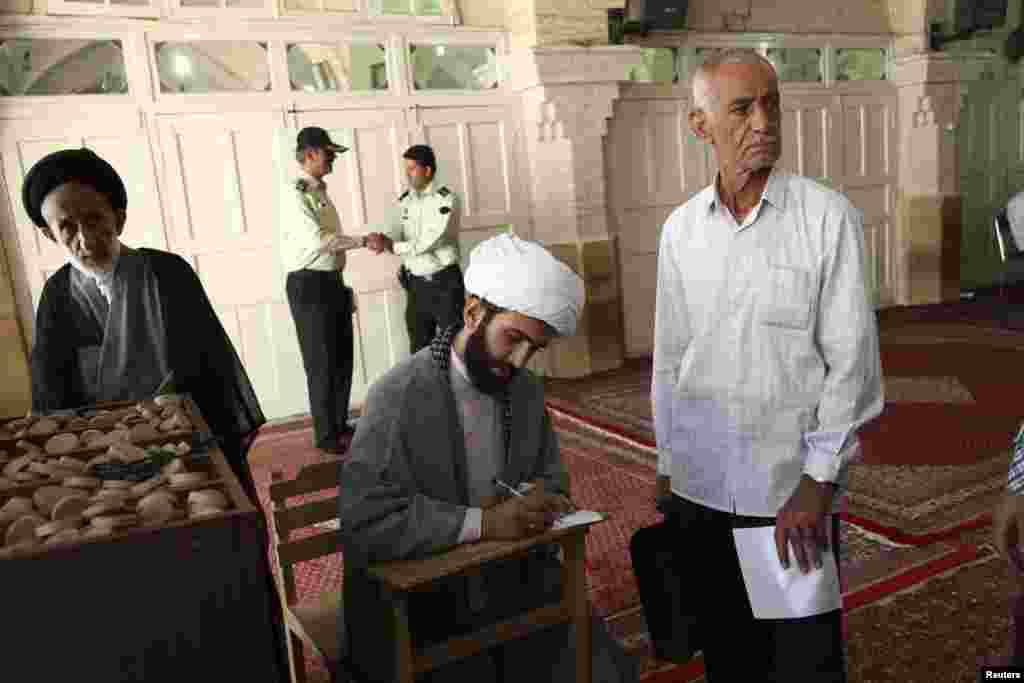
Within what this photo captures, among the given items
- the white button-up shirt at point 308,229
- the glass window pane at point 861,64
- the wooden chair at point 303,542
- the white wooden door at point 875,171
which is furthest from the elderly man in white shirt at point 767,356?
the glass window pane at point 861,64

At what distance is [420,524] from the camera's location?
52.1 inches

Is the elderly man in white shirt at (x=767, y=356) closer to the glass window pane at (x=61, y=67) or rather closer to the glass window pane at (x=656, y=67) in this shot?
the glass window pane at (x=61, y=67)

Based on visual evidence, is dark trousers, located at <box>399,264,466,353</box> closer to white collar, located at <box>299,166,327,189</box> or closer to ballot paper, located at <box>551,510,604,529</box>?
white collar, located at <box>299,166,327,189</box>

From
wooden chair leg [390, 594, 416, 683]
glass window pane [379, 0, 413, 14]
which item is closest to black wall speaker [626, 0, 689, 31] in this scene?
glass window pane [379, 0, 413, 14]

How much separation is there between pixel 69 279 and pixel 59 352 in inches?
6.8

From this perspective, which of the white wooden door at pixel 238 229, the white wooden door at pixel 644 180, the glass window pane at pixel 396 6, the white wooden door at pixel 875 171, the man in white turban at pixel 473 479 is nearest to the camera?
the man in white turban at pixel 473 479

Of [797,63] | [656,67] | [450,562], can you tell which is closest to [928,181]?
[797,63]

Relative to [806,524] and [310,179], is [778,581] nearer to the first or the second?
[806,524]

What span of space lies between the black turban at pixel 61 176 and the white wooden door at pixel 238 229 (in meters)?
2.92

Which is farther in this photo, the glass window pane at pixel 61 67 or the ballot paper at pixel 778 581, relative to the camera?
the glass window pane at pixel 61 67

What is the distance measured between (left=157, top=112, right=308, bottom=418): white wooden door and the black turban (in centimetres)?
292

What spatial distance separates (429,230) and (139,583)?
143 inches

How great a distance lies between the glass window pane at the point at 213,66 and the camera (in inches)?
170

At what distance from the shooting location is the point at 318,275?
13.0 ft
